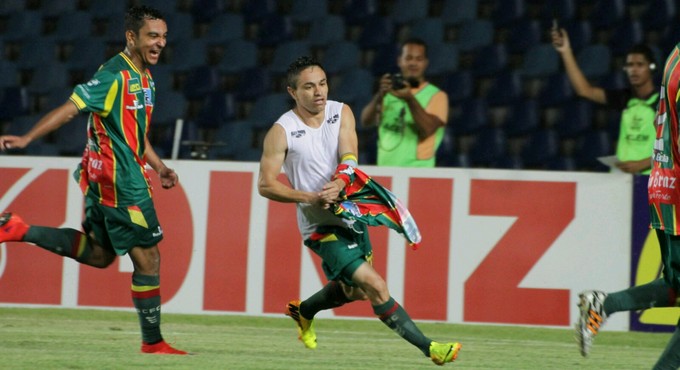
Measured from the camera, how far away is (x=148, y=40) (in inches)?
259

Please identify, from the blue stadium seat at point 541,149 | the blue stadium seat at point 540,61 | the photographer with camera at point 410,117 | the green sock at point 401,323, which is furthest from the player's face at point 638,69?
the green sock at point 401,323

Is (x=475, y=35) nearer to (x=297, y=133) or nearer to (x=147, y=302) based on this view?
(x=297, y=133)

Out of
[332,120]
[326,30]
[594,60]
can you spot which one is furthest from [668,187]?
[326,30]

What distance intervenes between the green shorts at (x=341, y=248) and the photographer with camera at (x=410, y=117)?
2772mm

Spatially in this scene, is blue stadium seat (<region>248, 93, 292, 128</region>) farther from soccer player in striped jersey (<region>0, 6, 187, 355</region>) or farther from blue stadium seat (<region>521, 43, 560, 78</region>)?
soccer player in striped jersey (<region>0, 6, 187, 355</region>)

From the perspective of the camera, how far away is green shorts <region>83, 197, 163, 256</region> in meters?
6.60

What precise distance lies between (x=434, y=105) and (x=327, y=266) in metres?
3.19

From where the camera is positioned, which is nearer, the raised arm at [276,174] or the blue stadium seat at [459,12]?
the raised arm at [276,174]

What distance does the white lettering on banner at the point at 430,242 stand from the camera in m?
9.13

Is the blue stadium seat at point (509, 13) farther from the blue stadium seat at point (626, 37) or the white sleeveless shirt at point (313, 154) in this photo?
the white sleeveless shirt at point (313, 154)

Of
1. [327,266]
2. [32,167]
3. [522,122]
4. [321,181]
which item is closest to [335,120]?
[321,181]

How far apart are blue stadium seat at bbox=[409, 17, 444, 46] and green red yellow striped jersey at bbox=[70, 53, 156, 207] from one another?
241 inches

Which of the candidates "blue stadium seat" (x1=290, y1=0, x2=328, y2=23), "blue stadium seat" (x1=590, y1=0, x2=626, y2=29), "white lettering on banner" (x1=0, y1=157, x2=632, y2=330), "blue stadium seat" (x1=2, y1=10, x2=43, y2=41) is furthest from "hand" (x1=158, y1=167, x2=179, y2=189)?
"blue stadium seat" (x1=590, y1=0, x2=626, y2=29)

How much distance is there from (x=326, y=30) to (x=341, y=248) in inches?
255
